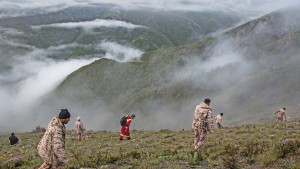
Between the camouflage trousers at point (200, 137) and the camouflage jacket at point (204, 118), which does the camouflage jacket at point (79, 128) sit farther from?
the camouflage jacket at point (204, 118)

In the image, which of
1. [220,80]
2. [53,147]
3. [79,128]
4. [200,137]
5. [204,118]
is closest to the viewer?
[53,147]

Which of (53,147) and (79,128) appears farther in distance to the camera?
(79,128)

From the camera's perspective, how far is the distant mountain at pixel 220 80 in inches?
4119

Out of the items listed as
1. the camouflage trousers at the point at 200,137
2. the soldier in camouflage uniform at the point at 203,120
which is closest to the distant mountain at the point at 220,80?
the camouflage trousers at the point at 200,137

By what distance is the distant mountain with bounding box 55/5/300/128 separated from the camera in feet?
343

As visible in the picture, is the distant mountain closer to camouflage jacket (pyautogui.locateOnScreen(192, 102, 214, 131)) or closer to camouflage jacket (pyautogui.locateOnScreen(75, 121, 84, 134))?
camouflage jacket (pyautogui.locateOnScreen(75, 121, 84, 134))

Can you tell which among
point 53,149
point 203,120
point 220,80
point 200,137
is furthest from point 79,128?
point 220,80

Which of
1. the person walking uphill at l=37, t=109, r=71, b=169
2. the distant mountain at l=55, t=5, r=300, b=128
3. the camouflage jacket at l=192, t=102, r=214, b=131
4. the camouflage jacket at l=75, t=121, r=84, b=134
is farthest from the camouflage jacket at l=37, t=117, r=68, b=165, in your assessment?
the distant mountain at l=55, t=5, r=300, b=128

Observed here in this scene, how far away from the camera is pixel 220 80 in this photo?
Result: 13762cm

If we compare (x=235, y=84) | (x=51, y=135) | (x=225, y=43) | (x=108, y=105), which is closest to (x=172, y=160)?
(x=51, y=135)

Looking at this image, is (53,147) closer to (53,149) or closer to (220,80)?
(53,149)

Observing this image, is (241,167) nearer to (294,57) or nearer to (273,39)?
(294,57)

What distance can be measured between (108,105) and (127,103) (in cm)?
1423

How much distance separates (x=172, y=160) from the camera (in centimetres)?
1389
